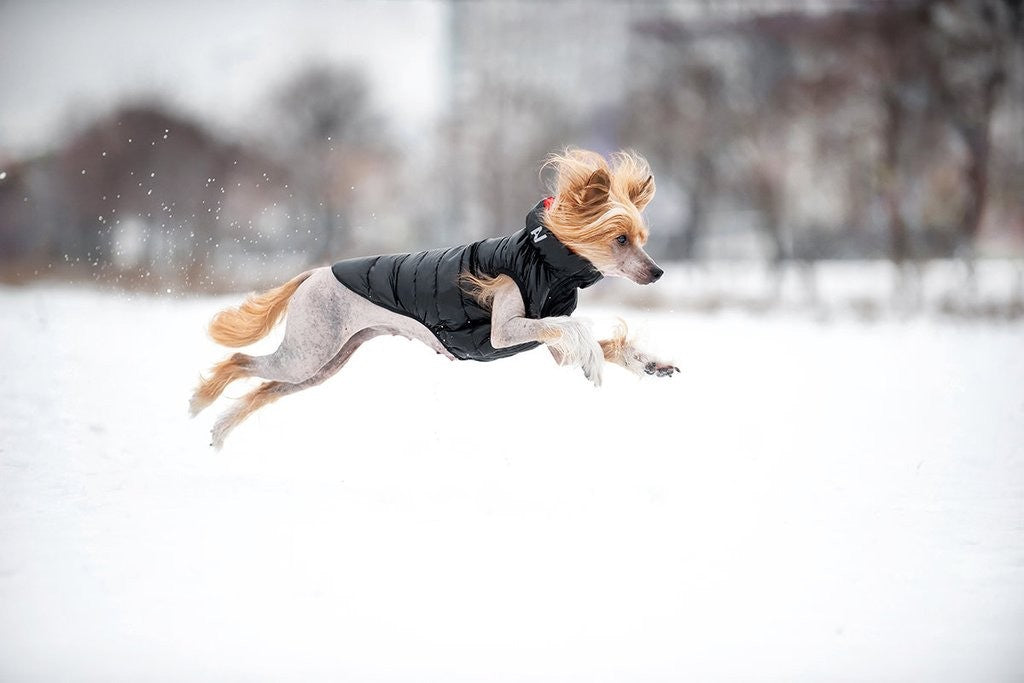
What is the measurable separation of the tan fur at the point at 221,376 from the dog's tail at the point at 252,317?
0.10m

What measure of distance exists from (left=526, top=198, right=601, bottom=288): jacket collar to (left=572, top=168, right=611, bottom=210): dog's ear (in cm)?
19

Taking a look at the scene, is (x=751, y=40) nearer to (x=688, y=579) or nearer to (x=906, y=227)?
(x=906, y=227)

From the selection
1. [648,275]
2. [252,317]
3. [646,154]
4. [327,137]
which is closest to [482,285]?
[648,275]

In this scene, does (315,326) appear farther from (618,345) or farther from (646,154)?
(646,154)

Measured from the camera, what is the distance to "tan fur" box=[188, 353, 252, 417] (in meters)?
4.50

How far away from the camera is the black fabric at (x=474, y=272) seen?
3766 mm

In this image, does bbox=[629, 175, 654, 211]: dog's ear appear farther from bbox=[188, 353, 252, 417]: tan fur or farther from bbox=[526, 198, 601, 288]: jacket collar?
bbox=[188, 353, 252, 417]: tan fur

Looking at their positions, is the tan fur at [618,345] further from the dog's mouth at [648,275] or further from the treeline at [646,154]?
the treeline at [646,154]

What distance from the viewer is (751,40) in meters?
12.3

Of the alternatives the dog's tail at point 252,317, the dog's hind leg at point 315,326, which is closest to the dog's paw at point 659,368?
the dog's hind leg at point 315,326

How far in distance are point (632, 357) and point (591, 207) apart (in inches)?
27.6

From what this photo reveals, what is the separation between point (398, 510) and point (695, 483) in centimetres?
167

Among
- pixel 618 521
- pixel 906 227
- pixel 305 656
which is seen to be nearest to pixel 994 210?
pixel 906 227

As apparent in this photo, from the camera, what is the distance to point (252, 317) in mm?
4492
